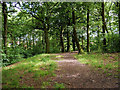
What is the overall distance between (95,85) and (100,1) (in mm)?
15188

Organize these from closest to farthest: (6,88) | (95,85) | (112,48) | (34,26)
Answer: (6,88)
(95,85)
(112,48)
(34,26)

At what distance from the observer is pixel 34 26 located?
20.4 meters

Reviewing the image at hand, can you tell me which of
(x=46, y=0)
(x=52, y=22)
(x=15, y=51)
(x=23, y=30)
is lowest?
(x=15, y=51)

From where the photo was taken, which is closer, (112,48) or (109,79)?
(109,79)

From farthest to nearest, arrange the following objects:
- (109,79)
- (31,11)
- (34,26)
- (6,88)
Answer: (34,26) → (31,11) → (109,79) → (6,88)

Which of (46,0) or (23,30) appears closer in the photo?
(46,0)

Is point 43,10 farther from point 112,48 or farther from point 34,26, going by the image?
point 112,48

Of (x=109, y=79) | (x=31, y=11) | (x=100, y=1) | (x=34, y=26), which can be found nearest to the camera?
(x=109, y=79)

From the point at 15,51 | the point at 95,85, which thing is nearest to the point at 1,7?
the point at 15,51

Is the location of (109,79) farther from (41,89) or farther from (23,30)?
(23,30)

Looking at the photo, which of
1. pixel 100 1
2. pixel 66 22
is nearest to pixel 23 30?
pixel 66 22

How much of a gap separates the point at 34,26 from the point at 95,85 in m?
17.6

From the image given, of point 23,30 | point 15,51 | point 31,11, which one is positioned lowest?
point 15,51

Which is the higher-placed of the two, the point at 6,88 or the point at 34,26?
the point at 34,26
